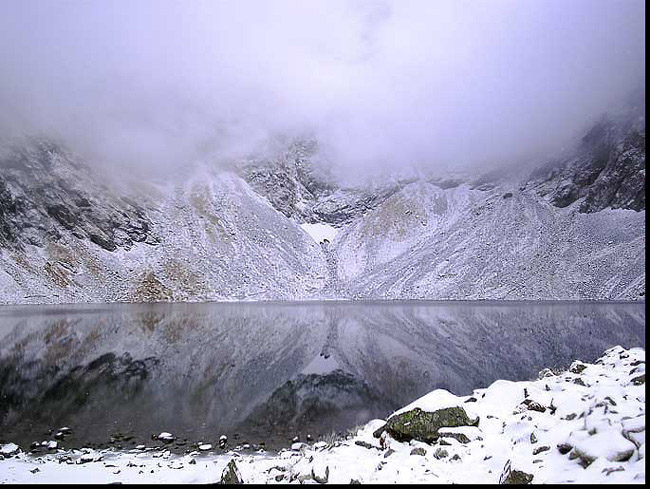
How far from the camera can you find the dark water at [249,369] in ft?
62.5

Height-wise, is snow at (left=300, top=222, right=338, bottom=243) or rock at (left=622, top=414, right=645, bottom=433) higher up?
snow at (left=300, top=222, right=338, bottom=243)

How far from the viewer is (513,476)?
8508 mm

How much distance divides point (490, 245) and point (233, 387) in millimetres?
103166

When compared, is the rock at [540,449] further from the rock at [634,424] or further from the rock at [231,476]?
the rock at [231,476]

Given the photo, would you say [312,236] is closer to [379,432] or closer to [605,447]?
[379,432]

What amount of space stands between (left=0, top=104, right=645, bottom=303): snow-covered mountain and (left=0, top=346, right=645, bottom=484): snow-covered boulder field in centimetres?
8266

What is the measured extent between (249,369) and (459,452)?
20.8m

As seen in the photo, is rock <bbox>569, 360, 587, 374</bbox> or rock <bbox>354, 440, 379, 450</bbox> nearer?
rock <bbox>354, 440, 379, 450</bbox>

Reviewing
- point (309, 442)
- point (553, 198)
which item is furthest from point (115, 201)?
point (553, 198)

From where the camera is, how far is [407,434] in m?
12.4

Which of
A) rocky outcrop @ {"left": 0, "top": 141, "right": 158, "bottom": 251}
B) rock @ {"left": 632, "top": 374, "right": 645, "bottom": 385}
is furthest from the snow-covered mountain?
rock @ {"left": 632, "top": 374, "right": 645, "bottom": 385}

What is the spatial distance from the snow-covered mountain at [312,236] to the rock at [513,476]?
91.3 m

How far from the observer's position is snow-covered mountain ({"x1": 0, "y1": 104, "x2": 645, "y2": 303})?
311 feet

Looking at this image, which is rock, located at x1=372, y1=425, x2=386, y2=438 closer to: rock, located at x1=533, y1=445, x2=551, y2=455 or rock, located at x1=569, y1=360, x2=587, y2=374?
rock, located at x1=533, y1=445, x2=551, y2=455
